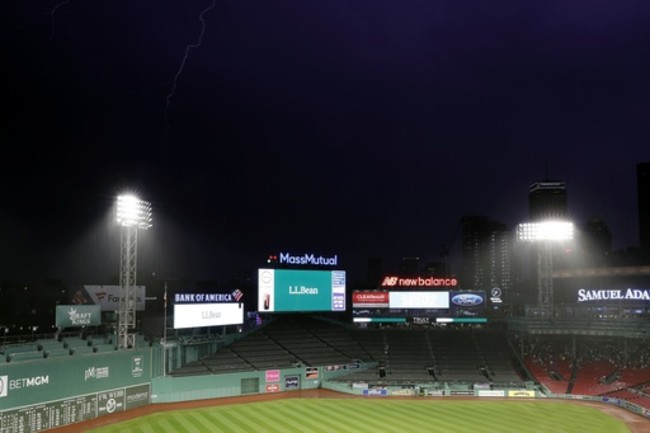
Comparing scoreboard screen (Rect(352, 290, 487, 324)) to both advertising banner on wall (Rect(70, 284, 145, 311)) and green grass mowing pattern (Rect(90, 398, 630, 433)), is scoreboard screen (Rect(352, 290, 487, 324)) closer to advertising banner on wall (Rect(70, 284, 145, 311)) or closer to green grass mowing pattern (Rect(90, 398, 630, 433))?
green grass mowing pattern (Rect(90, 398, 630, 433))

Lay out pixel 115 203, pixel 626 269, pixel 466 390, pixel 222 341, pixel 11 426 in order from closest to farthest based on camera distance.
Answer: pixel 11 426 → pixel 115 203 → pixel 466 390 → pixel 222 341 → pixel 626 269

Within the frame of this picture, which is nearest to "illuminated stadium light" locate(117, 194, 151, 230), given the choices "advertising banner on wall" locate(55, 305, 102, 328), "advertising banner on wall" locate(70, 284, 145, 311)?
"advertising banner on wall" locate(55, 305, 102, 328)

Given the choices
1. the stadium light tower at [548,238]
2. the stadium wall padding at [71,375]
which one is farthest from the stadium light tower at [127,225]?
the stadium light tower at [548,238]

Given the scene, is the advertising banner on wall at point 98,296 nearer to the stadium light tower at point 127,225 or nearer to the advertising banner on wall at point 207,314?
the advertising banner on wall at point 207,314

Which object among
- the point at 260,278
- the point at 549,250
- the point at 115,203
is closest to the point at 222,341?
the point at 260,278

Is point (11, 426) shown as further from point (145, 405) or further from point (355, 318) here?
point (355, 318)
